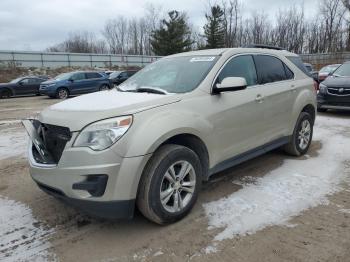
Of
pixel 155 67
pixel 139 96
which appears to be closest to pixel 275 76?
pixel 155 67

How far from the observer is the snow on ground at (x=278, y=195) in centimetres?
369

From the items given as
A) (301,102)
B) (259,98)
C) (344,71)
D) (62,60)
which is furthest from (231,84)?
(62,60)

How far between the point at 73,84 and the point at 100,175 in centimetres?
1890

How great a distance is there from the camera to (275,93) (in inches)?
202

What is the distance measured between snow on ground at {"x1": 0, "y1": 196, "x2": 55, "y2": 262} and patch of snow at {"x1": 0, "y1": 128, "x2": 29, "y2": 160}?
2.73 metres

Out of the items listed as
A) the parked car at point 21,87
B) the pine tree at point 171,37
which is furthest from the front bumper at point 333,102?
the pine tree at point 171,37

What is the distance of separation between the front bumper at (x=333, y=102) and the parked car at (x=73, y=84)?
47.8 ft

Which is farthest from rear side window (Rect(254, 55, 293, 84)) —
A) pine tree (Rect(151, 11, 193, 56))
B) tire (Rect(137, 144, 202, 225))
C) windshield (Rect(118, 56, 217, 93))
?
pine tree (Rect(151, 11, 193, 56))

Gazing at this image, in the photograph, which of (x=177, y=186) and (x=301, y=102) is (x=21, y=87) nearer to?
(x=301, y=102)

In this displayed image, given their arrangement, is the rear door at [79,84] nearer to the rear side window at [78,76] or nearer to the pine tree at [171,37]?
the rear side window at [78,76]

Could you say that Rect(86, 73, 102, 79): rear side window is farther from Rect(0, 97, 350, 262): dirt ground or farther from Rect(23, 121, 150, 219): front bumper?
Rect(23, 121, 150, 219): front bumper

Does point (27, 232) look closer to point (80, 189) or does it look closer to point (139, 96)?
point (80, 189)

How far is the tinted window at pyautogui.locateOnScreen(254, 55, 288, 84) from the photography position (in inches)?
200

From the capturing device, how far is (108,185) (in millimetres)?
3156
